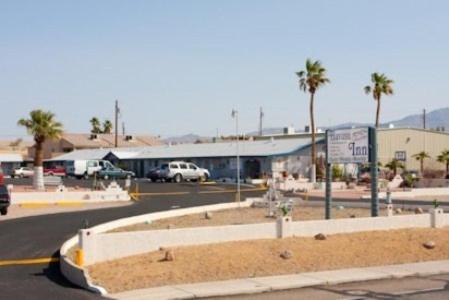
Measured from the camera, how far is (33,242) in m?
19.3

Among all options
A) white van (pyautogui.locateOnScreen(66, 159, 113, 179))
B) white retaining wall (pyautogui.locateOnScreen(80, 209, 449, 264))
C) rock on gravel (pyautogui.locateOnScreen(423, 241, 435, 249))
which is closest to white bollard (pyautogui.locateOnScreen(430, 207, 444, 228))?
white retaining wall (pyautogui.locateOnScreen(80, 209, 449, 264))

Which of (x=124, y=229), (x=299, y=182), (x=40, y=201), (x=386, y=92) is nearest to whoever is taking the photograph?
(x=124, y=229)

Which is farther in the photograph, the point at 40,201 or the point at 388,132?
the point at 388,132

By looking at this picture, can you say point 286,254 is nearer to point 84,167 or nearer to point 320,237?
point 320,237

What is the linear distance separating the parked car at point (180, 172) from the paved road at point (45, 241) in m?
17.4

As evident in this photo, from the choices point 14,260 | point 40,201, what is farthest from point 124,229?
point 40,201

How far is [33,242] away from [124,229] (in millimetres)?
2800

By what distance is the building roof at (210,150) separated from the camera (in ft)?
200

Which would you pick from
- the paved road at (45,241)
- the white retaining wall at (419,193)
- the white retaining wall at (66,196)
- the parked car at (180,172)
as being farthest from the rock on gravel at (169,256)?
the parked car at (180,172)

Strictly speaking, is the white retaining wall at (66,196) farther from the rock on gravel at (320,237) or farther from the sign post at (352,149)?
the rock on gravel at (320,237)

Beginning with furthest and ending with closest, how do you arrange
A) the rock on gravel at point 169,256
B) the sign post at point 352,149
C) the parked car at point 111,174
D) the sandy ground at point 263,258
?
the parked car at point 111,174, the sign post at point 352,149, the rock on gravel at point 169,256, the sandy ground at point 263,258

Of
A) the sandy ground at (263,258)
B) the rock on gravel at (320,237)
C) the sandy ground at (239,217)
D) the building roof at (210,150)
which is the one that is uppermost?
the building roof at (210,150)

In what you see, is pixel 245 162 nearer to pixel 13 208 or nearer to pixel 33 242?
pixel 13 208

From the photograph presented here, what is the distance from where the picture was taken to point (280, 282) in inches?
535
